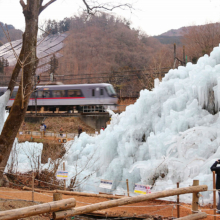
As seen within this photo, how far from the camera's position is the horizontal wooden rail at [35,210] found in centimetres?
300

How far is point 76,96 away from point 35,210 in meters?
23.4

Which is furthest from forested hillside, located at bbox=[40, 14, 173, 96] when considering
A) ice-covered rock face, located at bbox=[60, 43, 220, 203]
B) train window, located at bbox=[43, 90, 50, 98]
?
ice-covered rock face, located at bbox=[60, 43, 220, 203]

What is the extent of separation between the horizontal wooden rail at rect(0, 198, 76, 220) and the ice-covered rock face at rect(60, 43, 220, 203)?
455 centimetres

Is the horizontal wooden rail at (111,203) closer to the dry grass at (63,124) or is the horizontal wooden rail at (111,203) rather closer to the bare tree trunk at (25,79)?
the bare tree trunk at (25,79)

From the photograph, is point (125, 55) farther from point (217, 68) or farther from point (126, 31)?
point (217, 68)

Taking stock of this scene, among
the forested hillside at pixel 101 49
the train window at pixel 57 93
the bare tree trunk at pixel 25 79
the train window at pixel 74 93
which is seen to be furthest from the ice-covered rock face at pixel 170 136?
the forested hillside at pixel 101 49

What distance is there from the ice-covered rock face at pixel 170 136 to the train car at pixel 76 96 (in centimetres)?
1461

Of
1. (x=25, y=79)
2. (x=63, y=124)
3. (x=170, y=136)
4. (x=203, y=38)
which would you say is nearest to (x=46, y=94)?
(x=63, y=124)

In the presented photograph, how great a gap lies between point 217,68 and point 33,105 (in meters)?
23.3

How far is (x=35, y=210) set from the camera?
3213 mm

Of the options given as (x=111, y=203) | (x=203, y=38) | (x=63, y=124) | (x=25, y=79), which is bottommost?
(x=63, y=124)

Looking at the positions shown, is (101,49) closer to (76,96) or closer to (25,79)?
(76,96)

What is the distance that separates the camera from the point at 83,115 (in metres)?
28.2

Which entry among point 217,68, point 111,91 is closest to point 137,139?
point 217,68
